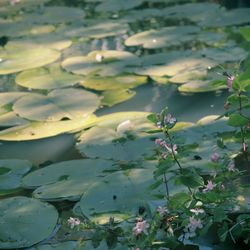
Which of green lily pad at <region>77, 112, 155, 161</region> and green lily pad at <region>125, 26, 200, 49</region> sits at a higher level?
green lily pad at <region>125, 26, 200, 49</region>

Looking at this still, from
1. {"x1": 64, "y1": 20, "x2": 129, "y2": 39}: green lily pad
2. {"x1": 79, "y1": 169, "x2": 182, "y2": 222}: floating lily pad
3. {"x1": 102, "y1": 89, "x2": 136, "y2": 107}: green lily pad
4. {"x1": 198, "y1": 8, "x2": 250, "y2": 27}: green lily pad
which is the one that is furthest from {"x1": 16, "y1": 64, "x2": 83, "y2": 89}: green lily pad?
{"x1": 198, "y1": 8, "x2": 250, "y2": 27}: green lily pad

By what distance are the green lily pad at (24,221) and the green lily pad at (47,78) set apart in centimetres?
84

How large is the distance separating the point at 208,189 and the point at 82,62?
4.62ft

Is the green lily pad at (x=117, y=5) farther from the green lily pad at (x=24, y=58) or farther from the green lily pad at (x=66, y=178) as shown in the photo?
the green lily pad at (x=66, y=178)

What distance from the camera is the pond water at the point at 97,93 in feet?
5.05

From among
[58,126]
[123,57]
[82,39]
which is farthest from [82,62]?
[58,126]

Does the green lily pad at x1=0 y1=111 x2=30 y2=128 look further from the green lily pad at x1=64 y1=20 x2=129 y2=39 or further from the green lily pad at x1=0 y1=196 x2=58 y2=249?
the green lily pad at x1=64 y1=20 x2=129 y2=39

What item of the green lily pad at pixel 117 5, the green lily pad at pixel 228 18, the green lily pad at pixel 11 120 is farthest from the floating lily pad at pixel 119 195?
the green lily pad at pixel 117 5

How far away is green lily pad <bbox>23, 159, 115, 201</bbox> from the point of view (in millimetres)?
1562

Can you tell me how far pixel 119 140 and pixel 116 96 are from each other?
44cm

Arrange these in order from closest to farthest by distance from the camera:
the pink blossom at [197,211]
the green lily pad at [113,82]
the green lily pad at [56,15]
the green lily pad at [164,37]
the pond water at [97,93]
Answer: the pink blossom at [197,211] → the pond water at [97,93] → the green lily pad at [113,82] → the green lily pad at [164,37] → the green lily pad at [56,15]

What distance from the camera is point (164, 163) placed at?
1220mm

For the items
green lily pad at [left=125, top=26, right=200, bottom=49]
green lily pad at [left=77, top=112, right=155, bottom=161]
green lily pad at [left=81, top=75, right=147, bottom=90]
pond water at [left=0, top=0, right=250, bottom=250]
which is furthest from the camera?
green lily pad at [left=125, top=26, right=200, bottom=49]

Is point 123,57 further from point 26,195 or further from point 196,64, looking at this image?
point 26,195
